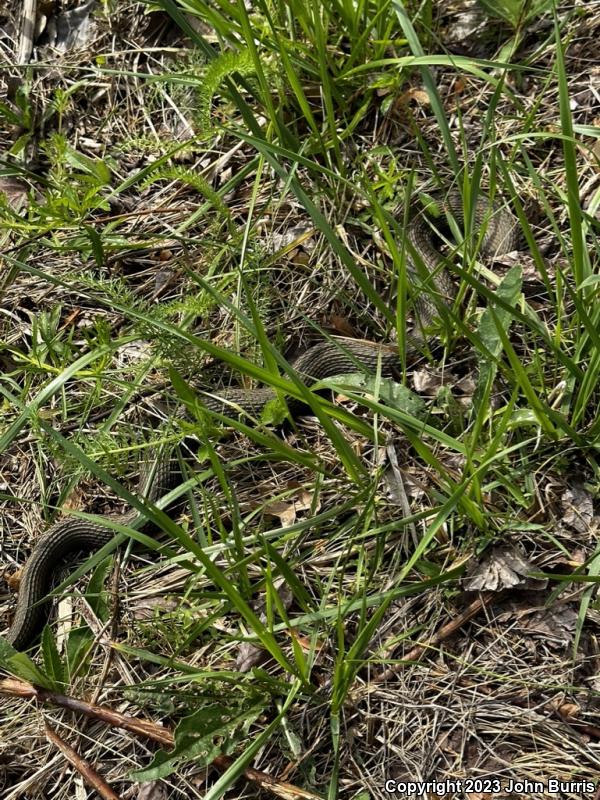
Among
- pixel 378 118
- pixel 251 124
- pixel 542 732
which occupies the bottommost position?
pixel 542 732

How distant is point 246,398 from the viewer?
3.56m

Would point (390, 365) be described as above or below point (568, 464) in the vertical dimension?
above

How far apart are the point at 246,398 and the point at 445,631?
4.45 feet

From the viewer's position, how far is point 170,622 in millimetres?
3006

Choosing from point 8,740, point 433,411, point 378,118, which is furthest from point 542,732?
point 378,118

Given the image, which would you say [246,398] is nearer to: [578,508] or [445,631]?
[445,631]

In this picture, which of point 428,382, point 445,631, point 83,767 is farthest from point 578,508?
point 83,767

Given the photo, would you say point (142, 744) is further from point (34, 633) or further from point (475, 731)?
point (475, 731)

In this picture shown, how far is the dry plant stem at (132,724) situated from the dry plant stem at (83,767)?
0.11 m

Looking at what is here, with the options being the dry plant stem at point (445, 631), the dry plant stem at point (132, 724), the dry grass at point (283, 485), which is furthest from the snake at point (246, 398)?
the dry plant stem at point (445, 631)

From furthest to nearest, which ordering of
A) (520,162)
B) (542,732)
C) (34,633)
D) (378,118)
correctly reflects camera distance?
1. (378,118)
2. (520,162)
3. (34,633)
4. (542,732)

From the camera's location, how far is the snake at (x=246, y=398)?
11.1 ft

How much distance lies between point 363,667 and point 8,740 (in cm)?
136

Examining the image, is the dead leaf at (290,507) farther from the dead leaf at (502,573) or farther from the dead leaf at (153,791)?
the dead leaf at (153,791)
